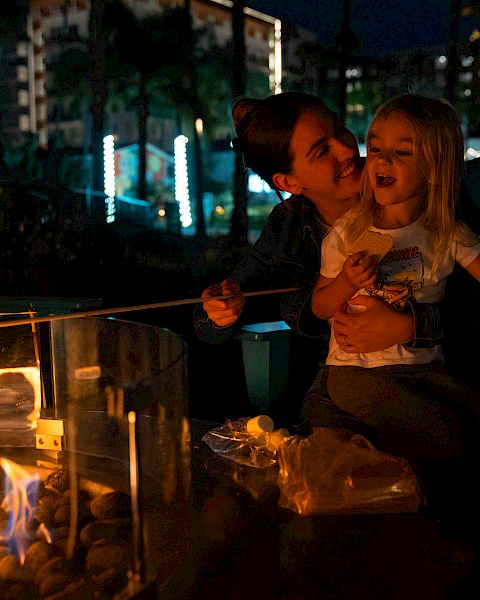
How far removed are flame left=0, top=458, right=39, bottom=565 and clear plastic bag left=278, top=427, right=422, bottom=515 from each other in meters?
0.73

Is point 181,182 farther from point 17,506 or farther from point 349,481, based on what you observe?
point 349,481

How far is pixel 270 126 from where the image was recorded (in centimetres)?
243

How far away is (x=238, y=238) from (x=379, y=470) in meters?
12.8

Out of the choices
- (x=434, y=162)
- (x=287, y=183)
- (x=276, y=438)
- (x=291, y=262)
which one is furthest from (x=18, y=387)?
(x=434, y=162)

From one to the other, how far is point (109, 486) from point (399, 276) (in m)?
1.15

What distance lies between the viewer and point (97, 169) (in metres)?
18.7

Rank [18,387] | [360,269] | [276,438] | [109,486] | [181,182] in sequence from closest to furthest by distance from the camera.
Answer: [360,269] < [109,486] < [276,438] < [18,387] < [181,182]

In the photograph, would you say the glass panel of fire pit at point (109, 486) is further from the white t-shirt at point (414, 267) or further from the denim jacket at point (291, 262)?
the white t-shirt at point (414, 267)

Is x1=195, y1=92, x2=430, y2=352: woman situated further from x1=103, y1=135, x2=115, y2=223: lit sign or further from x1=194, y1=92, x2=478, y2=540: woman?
x1=103, y1=135, x2=115, y2=223: lit sign

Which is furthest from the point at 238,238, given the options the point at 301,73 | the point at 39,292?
the point at 301,73

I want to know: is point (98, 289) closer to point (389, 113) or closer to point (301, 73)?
point (389, 113)

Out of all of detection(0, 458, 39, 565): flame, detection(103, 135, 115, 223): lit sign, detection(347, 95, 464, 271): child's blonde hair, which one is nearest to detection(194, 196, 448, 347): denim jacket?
detection(347, 95, 464, 271): child's blonde hair

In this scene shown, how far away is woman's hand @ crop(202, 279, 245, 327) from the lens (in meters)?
2.38

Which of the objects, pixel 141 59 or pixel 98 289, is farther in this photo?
pixel 141 59
